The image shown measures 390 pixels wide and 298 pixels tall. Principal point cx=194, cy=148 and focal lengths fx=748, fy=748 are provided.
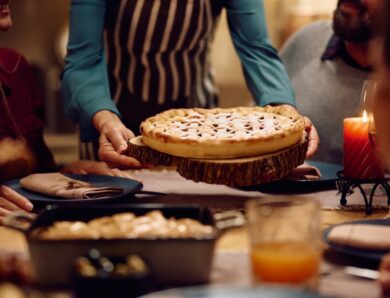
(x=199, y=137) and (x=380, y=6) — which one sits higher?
(x=380, y=6)

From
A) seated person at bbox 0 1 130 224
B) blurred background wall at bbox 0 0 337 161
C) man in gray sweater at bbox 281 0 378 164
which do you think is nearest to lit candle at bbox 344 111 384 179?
man in gray sweater at bbox 281 0 378 164

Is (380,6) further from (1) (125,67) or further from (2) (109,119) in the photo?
(1) (125,67)

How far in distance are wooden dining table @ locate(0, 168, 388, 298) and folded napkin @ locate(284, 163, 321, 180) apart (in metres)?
0.05

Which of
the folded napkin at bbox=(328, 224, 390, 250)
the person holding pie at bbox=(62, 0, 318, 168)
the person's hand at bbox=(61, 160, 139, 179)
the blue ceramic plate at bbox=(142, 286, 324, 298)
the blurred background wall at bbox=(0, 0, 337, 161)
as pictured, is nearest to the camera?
the blue ceramic plate at bbox=(142, 286, 324, 298)

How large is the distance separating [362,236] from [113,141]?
81 centimetres

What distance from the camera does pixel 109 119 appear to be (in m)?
1.93

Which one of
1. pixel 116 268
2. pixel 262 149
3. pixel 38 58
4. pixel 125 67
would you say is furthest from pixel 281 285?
pixel 38 58

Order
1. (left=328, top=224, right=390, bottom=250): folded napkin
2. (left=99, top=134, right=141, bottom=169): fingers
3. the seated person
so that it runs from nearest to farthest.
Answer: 1. (left=328, top=224, right=390, bottom=250): folded napkin
2. (left=99, top=134, right=141, bottom=169): fingers
3. the seated person

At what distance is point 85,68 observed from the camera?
2160mm

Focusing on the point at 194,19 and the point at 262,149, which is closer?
the point at 262,149

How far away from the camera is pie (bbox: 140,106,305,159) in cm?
154

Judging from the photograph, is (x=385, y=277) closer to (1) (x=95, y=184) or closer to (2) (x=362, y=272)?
(2) (x=362, y=272)

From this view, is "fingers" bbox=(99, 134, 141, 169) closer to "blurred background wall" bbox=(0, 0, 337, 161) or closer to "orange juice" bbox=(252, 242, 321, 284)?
"orange juice" bbox=(252, 242, 321, 284)

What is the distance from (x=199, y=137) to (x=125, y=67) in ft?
3.58
